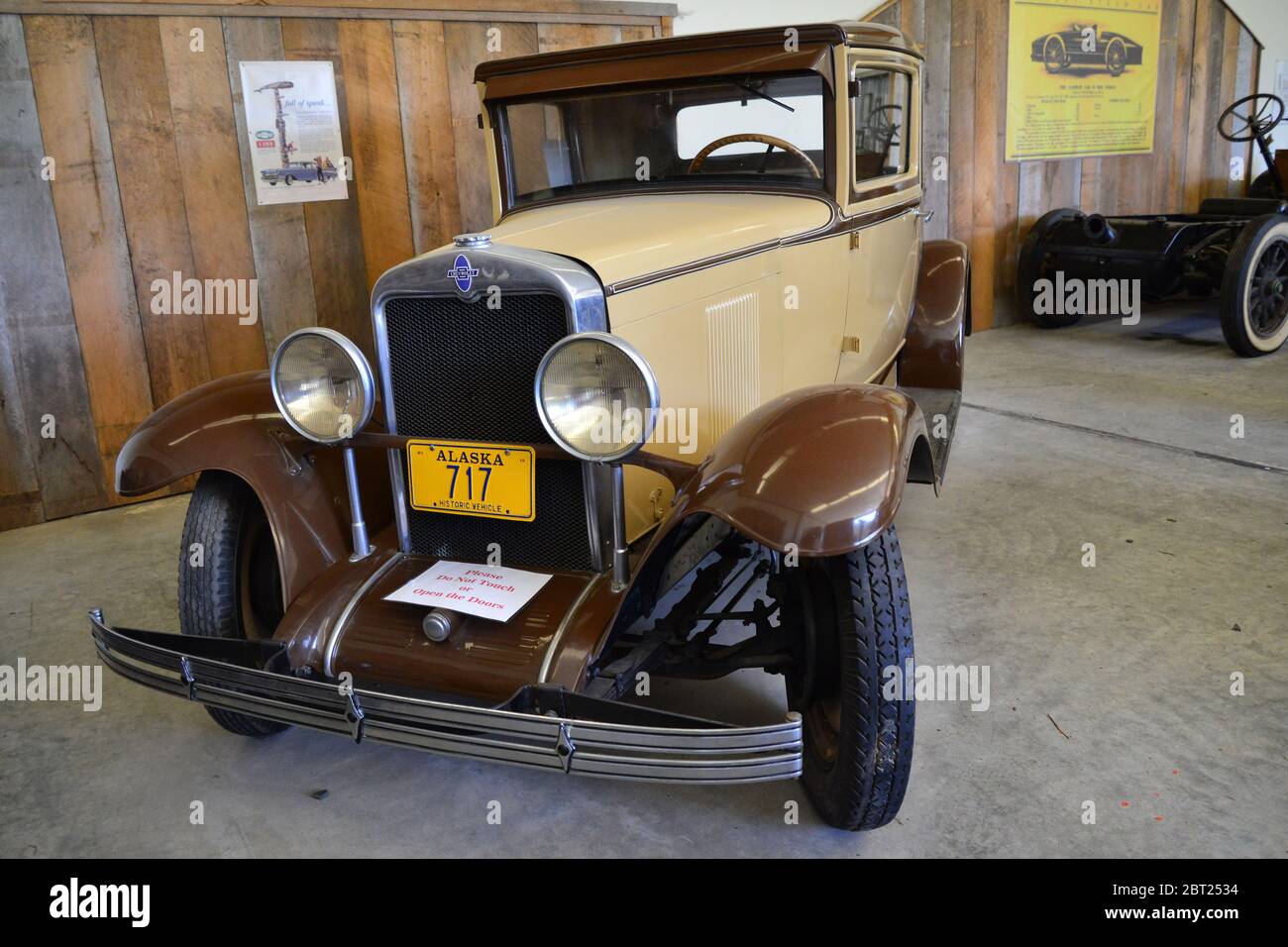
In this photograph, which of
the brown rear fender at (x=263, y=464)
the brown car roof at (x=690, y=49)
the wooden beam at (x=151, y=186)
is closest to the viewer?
the brown rear fender at (x=263, y=464)

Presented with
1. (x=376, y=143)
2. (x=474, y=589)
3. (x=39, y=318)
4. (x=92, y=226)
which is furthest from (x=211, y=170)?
(x=474, y=589)

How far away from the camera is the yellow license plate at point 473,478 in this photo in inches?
80.1

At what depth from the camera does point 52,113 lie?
144 inches

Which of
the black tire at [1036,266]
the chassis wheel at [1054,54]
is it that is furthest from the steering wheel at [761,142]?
the chassis wheel at [1054,54]

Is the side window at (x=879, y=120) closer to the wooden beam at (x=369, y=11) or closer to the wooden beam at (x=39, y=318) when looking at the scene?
the wooden beam at (x=369, y=11)

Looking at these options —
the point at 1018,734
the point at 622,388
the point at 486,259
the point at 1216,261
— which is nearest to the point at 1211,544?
the point at 1018,734

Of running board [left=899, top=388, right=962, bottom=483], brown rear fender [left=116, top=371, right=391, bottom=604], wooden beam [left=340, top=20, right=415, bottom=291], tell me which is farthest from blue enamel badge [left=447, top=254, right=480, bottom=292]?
wooden beam [left=340, top=20, right=415, bottom=291]

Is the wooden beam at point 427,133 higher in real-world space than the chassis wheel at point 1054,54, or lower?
lower

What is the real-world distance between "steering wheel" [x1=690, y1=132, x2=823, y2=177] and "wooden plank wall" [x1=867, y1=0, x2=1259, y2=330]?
3.39 meters

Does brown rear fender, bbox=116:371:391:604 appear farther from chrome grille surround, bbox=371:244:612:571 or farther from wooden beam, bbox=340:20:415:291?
wooden beam, bbox=340:20:415:291

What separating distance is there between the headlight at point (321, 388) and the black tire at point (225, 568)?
0.30m

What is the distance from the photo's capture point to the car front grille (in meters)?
2.00

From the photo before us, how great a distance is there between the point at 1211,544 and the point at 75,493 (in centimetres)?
417

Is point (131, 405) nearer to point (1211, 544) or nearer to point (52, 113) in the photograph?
point (52, 113)
